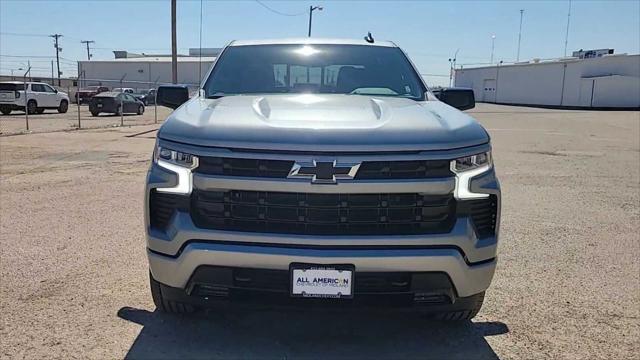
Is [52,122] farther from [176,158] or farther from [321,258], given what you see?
[321,258]

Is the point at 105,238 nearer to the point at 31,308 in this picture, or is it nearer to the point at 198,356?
the point at 31,308

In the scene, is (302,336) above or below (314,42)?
below

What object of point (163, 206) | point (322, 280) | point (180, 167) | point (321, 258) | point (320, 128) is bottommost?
point (322, 280)

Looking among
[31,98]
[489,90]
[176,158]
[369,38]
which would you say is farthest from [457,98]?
[489,90]

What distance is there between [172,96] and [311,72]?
122 cm

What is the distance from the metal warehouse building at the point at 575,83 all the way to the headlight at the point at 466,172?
5641 centimetres

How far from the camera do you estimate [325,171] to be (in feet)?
8.76

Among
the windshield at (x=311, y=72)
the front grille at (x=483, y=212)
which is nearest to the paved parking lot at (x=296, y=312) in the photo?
the front grille at (x=483, y=212)

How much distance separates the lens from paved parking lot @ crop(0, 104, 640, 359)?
3.22 m

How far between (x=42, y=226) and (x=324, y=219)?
428cm

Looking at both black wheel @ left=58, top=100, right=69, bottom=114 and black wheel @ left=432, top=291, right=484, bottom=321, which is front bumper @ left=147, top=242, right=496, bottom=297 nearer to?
black wheel @ left=432, top=291, right=484, bottom=321

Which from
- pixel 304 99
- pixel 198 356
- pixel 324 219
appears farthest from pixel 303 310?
pixel 304 99

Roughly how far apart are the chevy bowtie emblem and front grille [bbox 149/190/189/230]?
625 millimetres

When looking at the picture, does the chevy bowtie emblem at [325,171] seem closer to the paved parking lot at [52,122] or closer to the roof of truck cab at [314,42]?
the roof of truck cab at [314,42]
